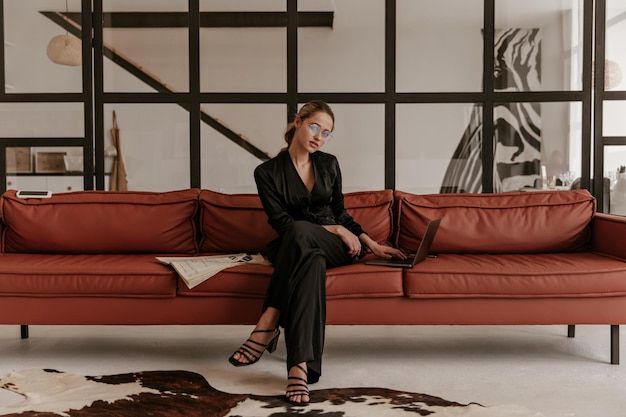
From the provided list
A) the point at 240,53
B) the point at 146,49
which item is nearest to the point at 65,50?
the point at 146,49

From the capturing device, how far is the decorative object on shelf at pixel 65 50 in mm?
4406

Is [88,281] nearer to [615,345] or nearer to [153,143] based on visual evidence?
[153,143]

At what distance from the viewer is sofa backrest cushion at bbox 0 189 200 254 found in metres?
3.80

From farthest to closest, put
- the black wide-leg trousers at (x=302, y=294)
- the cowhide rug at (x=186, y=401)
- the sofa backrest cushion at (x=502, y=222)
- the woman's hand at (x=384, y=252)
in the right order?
the sofa backrest cushion at (x=502, y=222), the woman's hand at (x=384, y=252), the black wide-leg trousers at (x=302, y=294), the cowhide rug at (x=186, y=401)

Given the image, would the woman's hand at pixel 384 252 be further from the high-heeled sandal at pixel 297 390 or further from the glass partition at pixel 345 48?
the glass partition at pixel 345 48

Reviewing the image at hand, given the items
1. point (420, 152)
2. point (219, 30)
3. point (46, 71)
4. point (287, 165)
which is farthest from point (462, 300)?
point (46, 71)

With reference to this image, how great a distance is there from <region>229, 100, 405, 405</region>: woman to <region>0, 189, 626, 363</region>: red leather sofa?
0.62 ft

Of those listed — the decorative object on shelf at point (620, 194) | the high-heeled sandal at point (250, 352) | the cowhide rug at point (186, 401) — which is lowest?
the cowhide rug at point (186, 401)

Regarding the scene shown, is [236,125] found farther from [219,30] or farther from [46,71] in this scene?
[46,71]

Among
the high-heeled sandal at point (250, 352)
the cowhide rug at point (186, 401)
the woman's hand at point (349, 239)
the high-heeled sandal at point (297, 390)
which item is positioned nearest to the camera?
the cowhide rug at point (186, 401)

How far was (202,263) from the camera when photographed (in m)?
3.39

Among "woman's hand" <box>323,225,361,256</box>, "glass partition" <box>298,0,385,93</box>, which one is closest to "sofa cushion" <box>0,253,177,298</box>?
"woman's hand" <box>323,225,361,256</box>

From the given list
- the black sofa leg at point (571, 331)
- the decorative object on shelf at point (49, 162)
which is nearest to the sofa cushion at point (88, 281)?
the decorative object on shelf at point (49, 162)

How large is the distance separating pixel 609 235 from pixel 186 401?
90.3 inches
